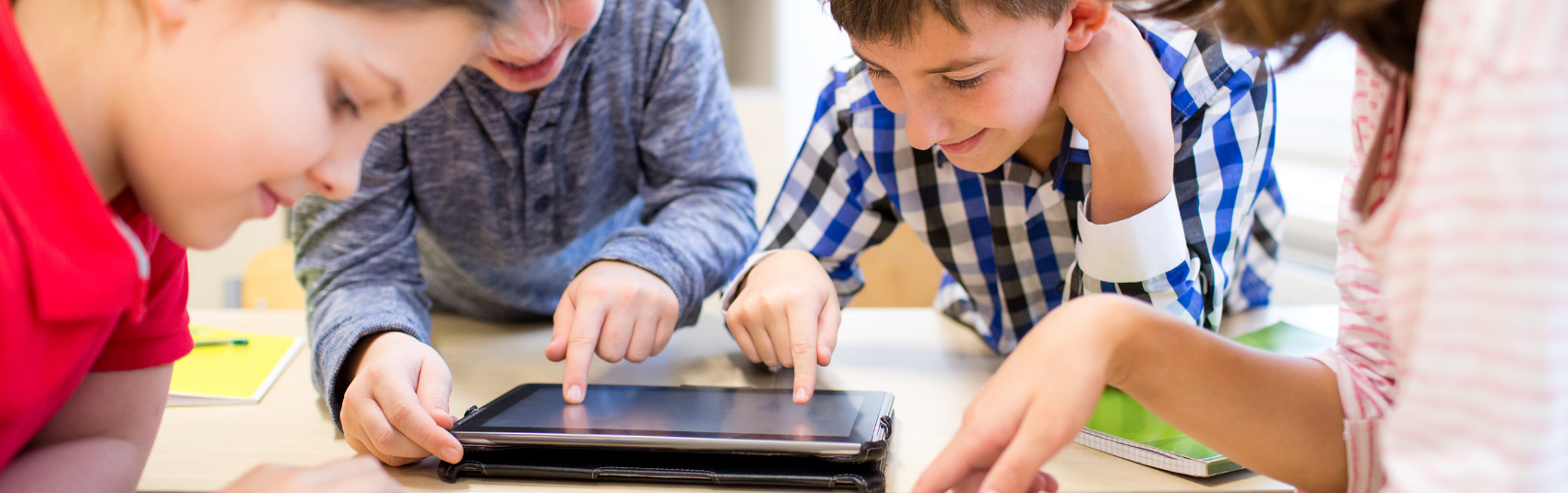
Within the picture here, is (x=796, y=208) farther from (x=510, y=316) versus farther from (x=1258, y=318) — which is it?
(x=1258, y=318)

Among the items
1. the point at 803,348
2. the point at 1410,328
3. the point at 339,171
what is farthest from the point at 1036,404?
the point at 339,171

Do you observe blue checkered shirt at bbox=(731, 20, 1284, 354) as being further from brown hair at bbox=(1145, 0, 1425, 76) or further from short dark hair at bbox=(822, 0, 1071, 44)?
brown hair at bbox=(1145, 0, 1425, 76)

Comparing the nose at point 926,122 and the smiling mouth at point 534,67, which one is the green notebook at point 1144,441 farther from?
the smiling mouth at point 534,67

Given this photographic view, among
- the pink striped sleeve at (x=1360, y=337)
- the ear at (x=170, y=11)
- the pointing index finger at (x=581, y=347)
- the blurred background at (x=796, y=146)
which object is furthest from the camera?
the blurred background at (x=796, y=146)

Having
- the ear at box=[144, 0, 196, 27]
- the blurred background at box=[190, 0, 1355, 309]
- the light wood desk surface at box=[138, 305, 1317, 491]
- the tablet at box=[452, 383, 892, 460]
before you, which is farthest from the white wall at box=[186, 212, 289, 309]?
the ear at box=[144, 0, 196, 27]

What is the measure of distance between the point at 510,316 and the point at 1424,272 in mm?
927

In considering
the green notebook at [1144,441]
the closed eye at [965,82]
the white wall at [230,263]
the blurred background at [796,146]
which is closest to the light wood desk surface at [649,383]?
the green notebook at [1144,441]

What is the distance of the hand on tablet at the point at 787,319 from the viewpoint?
74 centimetres

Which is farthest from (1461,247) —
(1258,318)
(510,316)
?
(510,316)

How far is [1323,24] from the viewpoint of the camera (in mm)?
467

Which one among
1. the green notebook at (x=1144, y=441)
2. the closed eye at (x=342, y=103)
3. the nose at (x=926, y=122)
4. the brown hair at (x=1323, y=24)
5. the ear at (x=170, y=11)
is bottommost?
the green notebook at (x=1144, y=441)

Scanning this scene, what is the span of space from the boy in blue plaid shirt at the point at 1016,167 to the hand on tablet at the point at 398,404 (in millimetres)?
246

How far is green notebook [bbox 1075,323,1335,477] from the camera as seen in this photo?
0.56 metres

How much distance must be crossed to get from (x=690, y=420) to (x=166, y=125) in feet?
1.09
